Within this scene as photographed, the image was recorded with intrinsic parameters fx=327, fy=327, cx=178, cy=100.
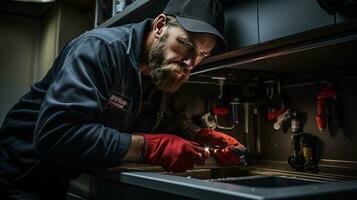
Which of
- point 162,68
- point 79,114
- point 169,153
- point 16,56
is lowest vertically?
point 169,153

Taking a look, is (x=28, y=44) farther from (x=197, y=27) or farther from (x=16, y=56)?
(x=197, y=27)

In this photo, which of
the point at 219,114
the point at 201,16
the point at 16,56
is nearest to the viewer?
the point at 201,16

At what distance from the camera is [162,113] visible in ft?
4.43

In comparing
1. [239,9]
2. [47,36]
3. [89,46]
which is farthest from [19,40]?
[239,9]

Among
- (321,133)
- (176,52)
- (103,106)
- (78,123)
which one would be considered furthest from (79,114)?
(321,133)

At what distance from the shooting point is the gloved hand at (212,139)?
132 centimetres

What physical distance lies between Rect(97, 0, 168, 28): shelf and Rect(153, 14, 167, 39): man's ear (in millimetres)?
148

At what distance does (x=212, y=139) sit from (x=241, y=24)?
49 cm

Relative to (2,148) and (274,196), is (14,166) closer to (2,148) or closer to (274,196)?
(2,148)

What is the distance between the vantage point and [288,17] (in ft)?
3.10

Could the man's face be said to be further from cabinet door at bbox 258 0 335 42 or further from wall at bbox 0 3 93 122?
wall at bbox 0 3 93 122

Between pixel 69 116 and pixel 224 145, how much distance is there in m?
0.66

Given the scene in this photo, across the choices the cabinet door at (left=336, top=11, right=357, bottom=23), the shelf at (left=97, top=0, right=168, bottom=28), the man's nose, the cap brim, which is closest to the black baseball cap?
the cap brim

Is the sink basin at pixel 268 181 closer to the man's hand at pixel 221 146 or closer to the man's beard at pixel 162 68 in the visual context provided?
the man's hand at pixel 221 146
